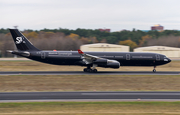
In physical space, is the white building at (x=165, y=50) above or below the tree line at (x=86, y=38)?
below

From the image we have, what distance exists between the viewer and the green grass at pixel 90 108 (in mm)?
13680

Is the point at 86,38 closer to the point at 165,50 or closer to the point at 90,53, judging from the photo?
the point at 165,50

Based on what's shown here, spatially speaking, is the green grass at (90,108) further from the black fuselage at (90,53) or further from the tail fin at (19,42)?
the tail fin at (19,42)

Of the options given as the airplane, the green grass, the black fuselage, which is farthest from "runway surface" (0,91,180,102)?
the black fuselage

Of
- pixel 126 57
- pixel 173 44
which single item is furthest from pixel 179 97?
pixel 173 44

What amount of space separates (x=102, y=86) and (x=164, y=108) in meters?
9.50

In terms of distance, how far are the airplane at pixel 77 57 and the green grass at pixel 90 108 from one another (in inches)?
670

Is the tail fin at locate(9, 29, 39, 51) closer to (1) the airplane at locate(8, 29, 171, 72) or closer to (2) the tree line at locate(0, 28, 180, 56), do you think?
(1) the airplane at locate(8, 29, 171, 72)

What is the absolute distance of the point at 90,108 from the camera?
14531mm

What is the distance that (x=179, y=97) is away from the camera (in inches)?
710

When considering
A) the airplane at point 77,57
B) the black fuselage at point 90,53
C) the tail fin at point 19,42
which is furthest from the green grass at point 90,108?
the tail fin at point 19,42

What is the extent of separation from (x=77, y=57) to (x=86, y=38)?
87.3 metres

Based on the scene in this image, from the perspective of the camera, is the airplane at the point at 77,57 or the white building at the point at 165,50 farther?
the white building at the point at 165,50

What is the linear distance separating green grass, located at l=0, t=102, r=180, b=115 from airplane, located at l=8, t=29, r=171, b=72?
17023mm
